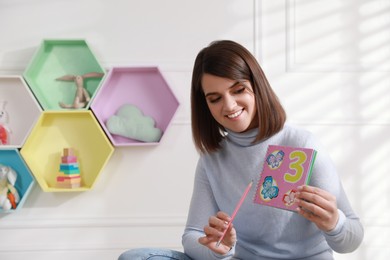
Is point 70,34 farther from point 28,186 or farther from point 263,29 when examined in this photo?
point 263,29

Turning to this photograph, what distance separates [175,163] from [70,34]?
745 millimetres

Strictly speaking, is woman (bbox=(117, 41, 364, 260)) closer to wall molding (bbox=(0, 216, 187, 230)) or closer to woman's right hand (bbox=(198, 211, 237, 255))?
woman's right hand (bbox=(198, 211, 237, 255))

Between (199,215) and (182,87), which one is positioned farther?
(182,87)

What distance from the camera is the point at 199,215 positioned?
59.5 inches

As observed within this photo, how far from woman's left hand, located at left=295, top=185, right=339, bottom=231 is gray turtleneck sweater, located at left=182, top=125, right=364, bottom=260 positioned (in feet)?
0.46

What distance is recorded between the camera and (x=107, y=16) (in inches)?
92.4

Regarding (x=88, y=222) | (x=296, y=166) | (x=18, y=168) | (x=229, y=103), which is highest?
(x=18, y=168)

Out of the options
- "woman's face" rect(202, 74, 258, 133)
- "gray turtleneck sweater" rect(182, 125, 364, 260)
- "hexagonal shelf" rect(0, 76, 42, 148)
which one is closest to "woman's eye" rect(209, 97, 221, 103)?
"woman's face" rect(202, 74, 258, 133)

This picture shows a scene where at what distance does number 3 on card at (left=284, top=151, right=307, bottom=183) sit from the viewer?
1234mm

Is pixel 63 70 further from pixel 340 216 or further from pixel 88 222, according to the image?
pixel 340 216

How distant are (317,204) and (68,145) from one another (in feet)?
4.82

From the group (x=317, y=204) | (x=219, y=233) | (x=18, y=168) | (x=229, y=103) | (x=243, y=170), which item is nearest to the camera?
(x=317, y=204)

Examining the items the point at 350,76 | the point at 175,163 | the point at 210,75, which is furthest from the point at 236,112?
the point at 350,76

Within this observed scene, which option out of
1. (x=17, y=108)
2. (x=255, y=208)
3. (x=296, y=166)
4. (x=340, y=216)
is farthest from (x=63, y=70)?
(x=340, y=216)
